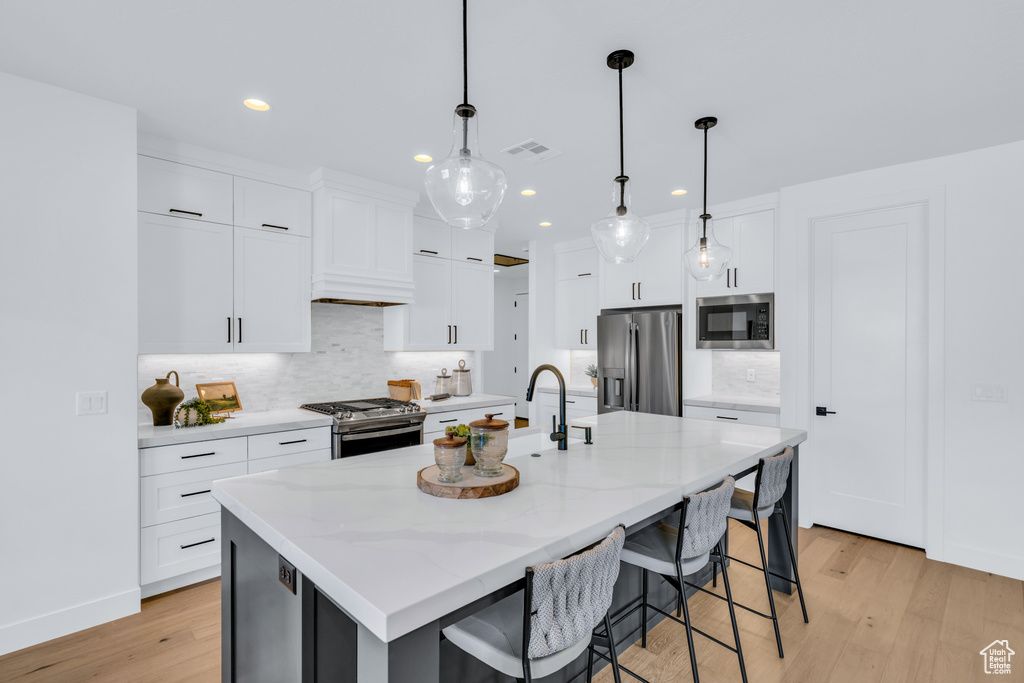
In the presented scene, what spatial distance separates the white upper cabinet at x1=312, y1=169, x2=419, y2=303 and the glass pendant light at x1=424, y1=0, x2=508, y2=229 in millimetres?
2069

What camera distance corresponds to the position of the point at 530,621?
1129 millimetres

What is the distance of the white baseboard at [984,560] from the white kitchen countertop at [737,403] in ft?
4.21

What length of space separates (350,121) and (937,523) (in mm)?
4337

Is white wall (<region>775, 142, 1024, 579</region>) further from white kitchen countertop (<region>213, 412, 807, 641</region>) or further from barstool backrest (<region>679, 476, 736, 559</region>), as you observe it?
barstool backrest (<region>679, 476, 736, 559</region>)

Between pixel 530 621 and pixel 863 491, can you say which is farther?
pixel 863 491

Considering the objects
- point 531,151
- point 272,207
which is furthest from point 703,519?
point 272,207

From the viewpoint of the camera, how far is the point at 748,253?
4.11 meters

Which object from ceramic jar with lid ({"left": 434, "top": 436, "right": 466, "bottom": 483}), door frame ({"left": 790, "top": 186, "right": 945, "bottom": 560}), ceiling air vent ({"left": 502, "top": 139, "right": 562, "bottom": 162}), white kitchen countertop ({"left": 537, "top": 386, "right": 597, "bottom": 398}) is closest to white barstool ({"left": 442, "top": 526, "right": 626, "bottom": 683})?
ceramic jar with lid ({"left": 434, "top": 436, "right": 466, "bottom": 483})

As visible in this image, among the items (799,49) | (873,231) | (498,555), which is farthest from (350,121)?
(873,231)

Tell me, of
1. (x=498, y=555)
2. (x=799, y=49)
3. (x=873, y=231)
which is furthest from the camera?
(x=873, y=231)

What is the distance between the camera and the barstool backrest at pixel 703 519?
5.46 ft

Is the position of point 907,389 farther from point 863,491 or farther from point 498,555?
point 498,555

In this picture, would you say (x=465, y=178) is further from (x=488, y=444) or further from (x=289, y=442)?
(x=289, y=442)

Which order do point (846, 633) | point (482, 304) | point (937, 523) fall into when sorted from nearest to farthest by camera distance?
point (846, 633)
point (937, 523)
point (482, 304)
